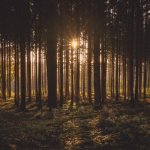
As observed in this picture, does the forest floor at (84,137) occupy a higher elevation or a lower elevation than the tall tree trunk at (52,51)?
lower

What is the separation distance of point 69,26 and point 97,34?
5053 mm

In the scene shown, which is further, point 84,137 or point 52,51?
point 52,51

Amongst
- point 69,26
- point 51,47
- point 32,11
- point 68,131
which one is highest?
point 32,11

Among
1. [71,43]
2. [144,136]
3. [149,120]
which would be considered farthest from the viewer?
[71,43]

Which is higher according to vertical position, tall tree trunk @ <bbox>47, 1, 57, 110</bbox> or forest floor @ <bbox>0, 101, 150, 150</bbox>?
tall tree trunk @ <bbox>47, 1, 57, 110</bbox>

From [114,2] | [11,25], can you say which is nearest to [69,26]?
[114,2]

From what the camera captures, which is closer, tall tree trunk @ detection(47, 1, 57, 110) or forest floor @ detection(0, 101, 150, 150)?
forest floor @ detection(0, 101, 150, 150)

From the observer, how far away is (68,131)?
807 centimetres

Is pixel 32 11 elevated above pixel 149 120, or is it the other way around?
pixel 32 11

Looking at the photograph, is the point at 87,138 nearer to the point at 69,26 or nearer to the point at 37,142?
the point at 37,142

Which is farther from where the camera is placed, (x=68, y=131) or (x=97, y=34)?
(x=97, y=34)

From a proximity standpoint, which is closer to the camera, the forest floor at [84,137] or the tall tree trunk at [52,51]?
the forest floor at [84,137]

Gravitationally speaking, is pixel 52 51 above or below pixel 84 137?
above

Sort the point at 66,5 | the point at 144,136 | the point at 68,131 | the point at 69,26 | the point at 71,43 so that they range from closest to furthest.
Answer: the point at 144,136 → the point at 68,131 → the point at 66,5 → the point at 69,26 → the point at 71,43
